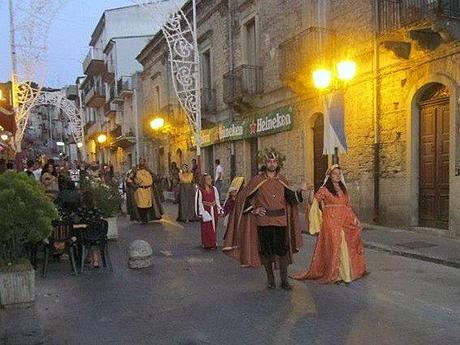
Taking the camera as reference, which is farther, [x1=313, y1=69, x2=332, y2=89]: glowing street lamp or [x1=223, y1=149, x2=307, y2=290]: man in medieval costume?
[x1=313, y1=69, x2=332, y2=89]: glowing street lamp

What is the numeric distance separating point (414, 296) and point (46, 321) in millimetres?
4307

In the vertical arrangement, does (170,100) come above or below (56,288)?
above

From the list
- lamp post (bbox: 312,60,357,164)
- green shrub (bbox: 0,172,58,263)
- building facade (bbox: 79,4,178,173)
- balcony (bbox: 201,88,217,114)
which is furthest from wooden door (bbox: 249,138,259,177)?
building facade (bbox: 79,4,178,173)

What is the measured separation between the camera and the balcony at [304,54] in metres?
14.1

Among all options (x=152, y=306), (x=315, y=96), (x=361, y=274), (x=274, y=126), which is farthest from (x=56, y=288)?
(x=274, y=126)

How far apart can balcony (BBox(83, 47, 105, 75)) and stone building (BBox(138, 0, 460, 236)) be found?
98.7 ft

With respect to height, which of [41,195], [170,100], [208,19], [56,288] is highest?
[208,19]

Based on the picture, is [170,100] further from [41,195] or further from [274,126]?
[41,195]

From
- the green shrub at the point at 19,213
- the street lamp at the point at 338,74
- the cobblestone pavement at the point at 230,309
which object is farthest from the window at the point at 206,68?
the green shrub at the point at 19,213

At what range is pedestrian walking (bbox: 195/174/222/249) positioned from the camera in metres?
10.1

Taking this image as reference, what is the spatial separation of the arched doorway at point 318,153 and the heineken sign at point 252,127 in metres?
1.10

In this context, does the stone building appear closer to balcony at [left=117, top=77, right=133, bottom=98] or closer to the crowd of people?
the crowd of people

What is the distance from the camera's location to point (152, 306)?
19.8 ft

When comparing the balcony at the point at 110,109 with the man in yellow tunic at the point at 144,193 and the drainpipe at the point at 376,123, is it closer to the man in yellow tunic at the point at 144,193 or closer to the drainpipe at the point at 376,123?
the man in yellow tunic at the point at 144,193
